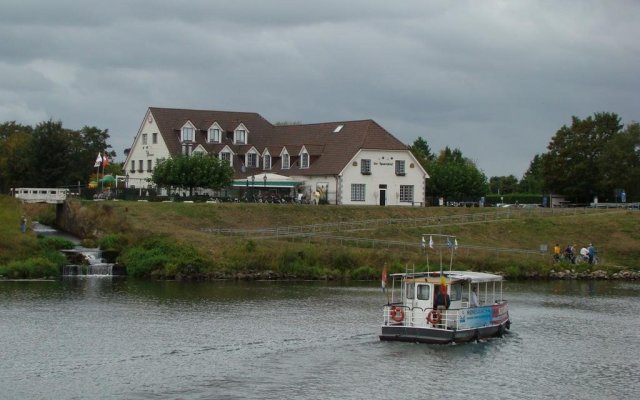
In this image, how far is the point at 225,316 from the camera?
188ft

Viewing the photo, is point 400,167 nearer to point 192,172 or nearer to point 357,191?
point 357,191

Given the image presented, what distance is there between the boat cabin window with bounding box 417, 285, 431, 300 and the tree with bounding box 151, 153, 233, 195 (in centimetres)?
5328

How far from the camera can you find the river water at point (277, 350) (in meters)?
39.7

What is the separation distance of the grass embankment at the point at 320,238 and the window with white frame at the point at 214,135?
20.3 m

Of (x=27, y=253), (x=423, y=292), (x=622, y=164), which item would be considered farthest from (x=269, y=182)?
(x=423, y=292)

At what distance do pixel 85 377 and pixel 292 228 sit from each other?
172 ft

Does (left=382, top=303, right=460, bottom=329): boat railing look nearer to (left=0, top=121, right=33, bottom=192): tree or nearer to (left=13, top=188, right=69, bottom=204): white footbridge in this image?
(left=13, top=188, right=69, bottom=204): white footbridge

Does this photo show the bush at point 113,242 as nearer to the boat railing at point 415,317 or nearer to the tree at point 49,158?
the tree at point 49,158

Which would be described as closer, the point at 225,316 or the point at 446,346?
the point at 446,346

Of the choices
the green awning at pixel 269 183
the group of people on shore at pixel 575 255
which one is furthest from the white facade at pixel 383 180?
the group of people on shore at pixel 575 255

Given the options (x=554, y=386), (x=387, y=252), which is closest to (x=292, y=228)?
(x=387, y=252)

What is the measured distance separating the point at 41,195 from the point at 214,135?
990 inches

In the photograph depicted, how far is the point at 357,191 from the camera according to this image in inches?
4254

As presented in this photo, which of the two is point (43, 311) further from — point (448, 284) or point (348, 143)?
point (348, 143)
